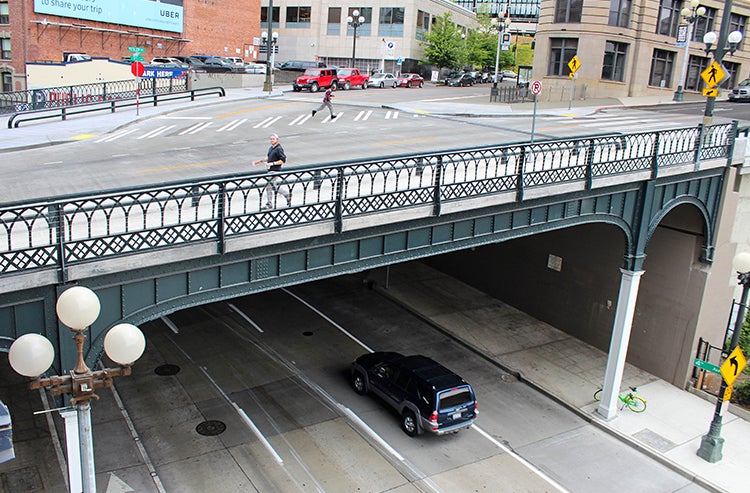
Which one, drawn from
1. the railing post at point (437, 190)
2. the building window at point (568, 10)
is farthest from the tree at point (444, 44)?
the railing post at point (437, 190)

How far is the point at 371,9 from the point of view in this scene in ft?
243

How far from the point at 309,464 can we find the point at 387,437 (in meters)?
2.35

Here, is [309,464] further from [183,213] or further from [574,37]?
[574,37]

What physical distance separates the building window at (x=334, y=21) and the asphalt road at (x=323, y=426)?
59447 mm

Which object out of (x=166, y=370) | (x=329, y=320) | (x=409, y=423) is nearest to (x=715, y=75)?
(x=409, y=423)

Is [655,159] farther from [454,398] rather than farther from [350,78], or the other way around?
[350,78]

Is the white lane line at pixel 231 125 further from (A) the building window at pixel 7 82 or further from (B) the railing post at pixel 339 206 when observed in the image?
(A) the building window at pixel 7 82

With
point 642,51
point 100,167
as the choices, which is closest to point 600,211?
point 100,167

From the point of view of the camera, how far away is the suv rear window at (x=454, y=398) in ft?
52.8

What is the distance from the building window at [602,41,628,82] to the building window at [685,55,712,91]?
31.4 ft

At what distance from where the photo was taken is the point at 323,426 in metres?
16.7

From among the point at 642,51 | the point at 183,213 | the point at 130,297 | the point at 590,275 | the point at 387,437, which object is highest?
the point at 642,51

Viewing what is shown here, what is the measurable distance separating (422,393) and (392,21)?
64.5 meters

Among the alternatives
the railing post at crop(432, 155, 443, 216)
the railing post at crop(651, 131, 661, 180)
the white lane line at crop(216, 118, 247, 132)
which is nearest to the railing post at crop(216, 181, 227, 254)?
the railing post at crop(432, 155, 443, 216)
